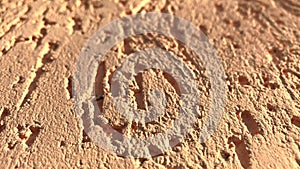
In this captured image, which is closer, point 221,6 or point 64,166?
point 64,166

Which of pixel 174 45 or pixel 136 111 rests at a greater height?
A: pixel 174 45

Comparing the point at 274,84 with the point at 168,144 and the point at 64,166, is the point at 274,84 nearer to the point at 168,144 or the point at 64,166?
the point at 168,144

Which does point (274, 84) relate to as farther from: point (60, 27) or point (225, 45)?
point (60, 27)

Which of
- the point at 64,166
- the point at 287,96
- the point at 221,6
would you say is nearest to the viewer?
the point at 64,166

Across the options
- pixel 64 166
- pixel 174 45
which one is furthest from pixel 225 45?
pixel 64 166

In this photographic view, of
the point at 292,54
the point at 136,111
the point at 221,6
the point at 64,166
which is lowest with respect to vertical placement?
the point at 64,166

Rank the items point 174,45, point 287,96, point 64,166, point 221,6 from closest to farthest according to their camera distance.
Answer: point 64,166
point 287,96
point 174,45
point 221,6
